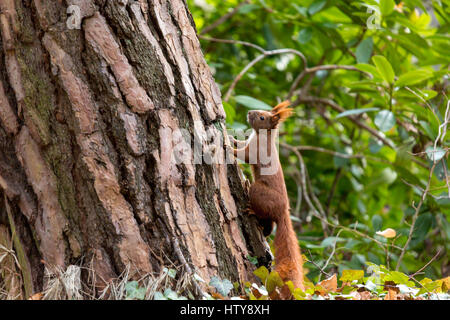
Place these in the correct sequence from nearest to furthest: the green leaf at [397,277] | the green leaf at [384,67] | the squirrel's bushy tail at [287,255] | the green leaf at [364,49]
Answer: the green leaf at [397,277] < the squirrel's bushy tail at [287,255] < the green leaf at [384,67] < the green leaf at [364,49]

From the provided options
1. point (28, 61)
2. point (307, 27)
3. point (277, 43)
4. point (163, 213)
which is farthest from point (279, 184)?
point (277, 43)

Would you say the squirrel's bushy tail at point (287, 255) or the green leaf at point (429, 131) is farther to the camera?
the green leaf at point (429, 131)

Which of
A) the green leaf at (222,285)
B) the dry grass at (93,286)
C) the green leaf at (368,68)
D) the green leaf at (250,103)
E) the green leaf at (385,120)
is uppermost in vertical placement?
the green leaf at (368,68)

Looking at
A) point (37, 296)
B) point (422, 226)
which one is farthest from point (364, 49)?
point (37, 296)

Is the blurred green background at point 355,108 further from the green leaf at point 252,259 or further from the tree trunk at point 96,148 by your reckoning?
the tree trunk at point 96,148

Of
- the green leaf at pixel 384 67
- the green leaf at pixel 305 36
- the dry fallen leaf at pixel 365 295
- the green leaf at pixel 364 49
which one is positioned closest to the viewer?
the dry fallen leaf at pixel 365 295

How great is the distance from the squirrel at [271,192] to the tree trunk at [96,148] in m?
Answer: 0.47

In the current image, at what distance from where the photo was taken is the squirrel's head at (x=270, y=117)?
3.75 meters

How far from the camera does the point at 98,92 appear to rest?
2.11 metres

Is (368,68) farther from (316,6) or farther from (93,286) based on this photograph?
(93,286)

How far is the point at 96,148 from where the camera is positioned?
2078 mm

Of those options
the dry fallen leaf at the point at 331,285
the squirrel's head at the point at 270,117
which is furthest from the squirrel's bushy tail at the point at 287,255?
the squirrel's head at the point at 270,117

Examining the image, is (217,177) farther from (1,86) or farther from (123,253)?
(1,86)

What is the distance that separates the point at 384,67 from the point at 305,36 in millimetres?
1187
